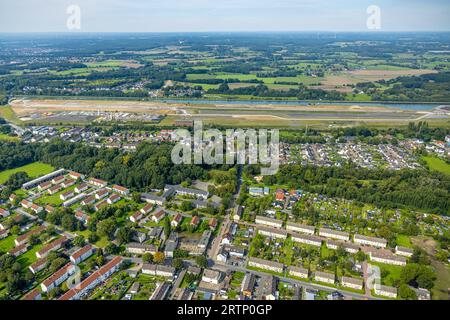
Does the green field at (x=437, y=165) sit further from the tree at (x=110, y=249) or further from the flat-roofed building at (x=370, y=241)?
the tree at (x=110, y=249)

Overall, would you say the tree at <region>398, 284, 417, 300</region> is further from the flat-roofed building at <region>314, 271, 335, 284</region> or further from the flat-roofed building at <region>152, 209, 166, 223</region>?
the flat-roofed building at <region>152, 209, 166, 223</region>

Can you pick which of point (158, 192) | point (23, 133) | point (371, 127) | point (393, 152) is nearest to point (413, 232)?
point (393, 152)

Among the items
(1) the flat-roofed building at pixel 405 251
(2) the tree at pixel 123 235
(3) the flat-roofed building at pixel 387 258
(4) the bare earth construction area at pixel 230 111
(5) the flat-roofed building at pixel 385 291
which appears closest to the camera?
(5) the flat-roofed building at pixel 385 291

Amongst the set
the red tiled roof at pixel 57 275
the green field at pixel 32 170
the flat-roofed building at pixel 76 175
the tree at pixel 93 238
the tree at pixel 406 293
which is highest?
the green field at pixel 32 170

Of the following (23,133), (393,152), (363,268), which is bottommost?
(363,268)

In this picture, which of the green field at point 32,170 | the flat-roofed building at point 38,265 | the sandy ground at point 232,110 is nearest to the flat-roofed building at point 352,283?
the flat-roofed building at point 38,265

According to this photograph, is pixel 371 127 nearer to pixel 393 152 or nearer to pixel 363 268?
pixel 393 152
